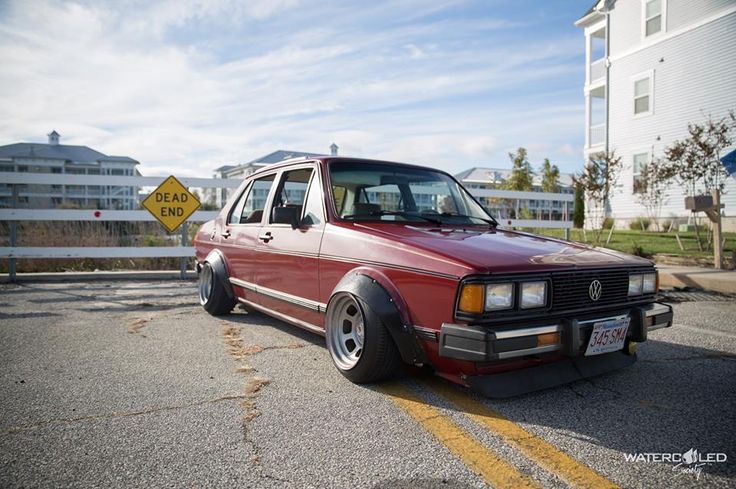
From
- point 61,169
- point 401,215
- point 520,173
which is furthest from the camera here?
point 61,169

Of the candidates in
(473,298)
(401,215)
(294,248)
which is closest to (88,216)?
(294,248)

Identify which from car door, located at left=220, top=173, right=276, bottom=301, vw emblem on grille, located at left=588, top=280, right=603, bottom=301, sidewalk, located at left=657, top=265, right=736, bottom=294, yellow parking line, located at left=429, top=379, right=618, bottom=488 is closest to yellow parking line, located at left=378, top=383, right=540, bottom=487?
yellow parking line, located at left=429, top=379, right=618, bottom=488

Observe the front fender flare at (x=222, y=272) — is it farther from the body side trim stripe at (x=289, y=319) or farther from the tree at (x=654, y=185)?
the tree at (x=654, y=185)

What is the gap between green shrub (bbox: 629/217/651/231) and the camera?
18755 mm

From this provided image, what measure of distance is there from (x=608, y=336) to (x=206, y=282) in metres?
4.15

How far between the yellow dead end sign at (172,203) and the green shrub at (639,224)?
1635 cm

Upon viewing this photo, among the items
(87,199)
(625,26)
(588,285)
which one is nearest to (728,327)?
(588,285)

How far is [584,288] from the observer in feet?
9.41

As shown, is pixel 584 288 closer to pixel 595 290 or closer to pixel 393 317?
pixel 595 290

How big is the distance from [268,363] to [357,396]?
3.08 feet

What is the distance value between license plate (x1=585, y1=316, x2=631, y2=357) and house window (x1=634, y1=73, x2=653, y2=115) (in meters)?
19.7

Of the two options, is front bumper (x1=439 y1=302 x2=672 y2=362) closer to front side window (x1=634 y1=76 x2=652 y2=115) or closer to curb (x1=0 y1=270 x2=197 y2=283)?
curb (x1=0 y1=270 x2=197 y2=283)

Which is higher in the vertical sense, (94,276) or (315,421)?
(94,276)

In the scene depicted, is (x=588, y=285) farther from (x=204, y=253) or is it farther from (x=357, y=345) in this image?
(x=204, y=253)
